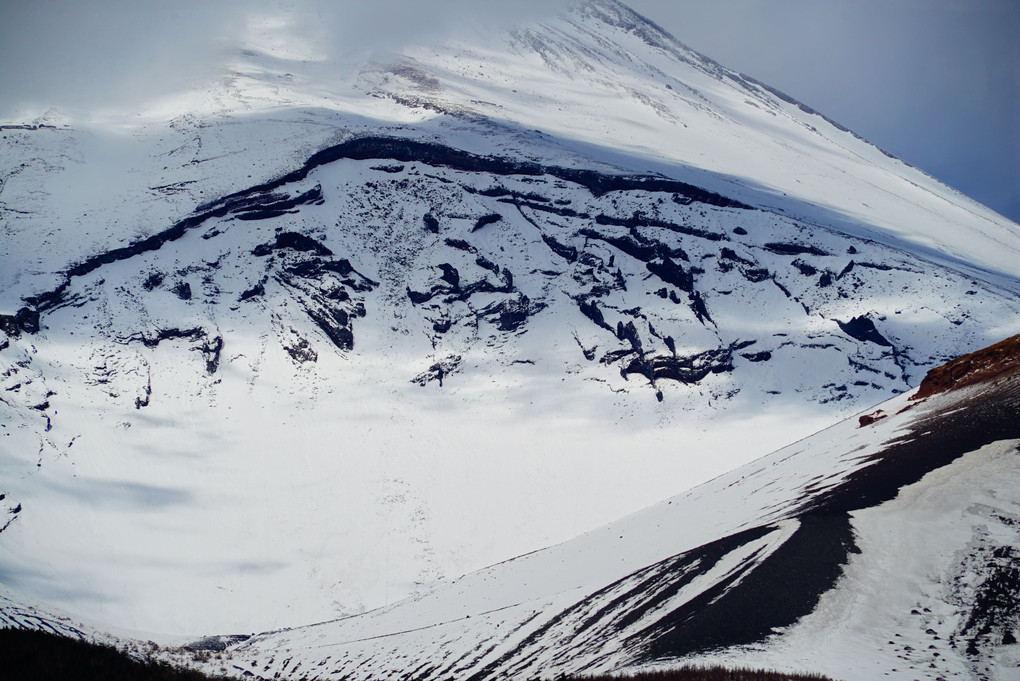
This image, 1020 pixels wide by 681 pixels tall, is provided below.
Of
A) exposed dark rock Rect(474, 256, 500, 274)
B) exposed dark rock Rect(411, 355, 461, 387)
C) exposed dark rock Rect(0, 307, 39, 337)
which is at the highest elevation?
exposed dark rock Rect(474, 256, 500, 274)

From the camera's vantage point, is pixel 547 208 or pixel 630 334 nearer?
pixel 630 334

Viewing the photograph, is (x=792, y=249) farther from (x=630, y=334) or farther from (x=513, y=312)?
(x=513, y=312)

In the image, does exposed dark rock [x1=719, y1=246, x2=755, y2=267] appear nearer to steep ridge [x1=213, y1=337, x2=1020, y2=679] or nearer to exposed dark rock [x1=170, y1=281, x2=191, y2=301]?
steep ridge [x1=213, y1=337, x2=1020, y2=679]

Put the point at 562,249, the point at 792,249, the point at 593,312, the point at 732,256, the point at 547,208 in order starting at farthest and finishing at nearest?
the point at 547,208, the point at 562,249, the point at 792,249, the point at 732,256, the point at 593,312

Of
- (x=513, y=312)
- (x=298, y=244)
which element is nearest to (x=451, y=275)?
(x=513, y=312)

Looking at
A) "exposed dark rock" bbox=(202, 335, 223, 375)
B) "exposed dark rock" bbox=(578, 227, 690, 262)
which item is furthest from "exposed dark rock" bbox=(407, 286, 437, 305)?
"exposed dark rock" bbox=(578, 227, 690, 262)

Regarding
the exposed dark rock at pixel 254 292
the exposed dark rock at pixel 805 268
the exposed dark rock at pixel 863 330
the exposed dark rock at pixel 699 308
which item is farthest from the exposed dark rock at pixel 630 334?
the exposed dark rock at pixel 254 292

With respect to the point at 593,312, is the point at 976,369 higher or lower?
higher

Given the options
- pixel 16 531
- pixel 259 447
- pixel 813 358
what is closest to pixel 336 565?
pixel 259 447
